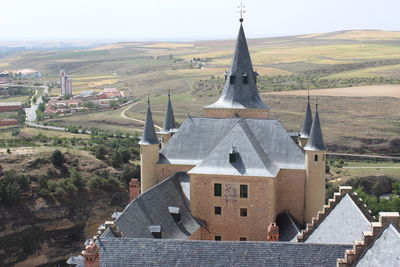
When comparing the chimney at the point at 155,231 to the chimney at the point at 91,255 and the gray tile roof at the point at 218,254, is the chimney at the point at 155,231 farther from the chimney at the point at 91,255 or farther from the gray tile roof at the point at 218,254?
the chimney at the point at 91,255

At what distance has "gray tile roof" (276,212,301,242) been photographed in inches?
1464

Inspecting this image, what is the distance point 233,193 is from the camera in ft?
131

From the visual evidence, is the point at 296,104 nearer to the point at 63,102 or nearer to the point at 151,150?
the point at 63,102

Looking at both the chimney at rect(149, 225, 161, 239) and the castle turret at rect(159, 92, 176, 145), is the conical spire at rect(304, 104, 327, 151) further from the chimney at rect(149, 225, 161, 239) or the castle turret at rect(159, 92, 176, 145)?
the castle turret at rect(159, 92, 176, 145)

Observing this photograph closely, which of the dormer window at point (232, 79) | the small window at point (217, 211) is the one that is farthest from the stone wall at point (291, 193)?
the dormer window at point (232, 79)

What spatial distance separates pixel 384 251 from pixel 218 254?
7.04 m

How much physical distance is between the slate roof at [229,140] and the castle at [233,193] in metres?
0.08

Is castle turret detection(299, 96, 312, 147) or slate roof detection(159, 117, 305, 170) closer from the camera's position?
slate roof detection(159, 117, 305, 170)

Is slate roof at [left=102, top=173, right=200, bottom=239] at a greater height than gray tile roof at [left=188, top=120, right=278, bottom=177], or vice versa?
gray tile roof at [left=188, top=120, right=278, bottom=177]

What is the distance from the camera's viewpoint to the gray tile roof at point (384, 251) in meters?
21.3

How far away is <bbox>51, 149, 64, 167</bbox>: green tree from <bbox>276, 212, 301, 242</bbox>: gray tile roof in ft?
134

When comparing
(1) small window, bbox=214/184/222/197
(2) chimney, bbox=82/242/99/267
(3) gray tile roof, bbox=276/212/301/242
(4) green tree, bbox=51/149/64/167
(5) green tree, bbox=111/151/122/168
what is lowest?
(5) green tree, bbox=111/151/122/168

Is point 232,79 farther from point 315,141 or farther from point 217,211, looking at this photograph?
point 217,211

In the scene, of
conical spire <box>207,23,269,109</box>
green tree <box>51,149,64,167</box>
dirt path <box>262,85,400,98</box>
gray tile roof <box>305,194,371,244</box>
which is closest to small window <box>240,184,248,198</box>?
gray tile roof <box>305,194,371,244</box>
